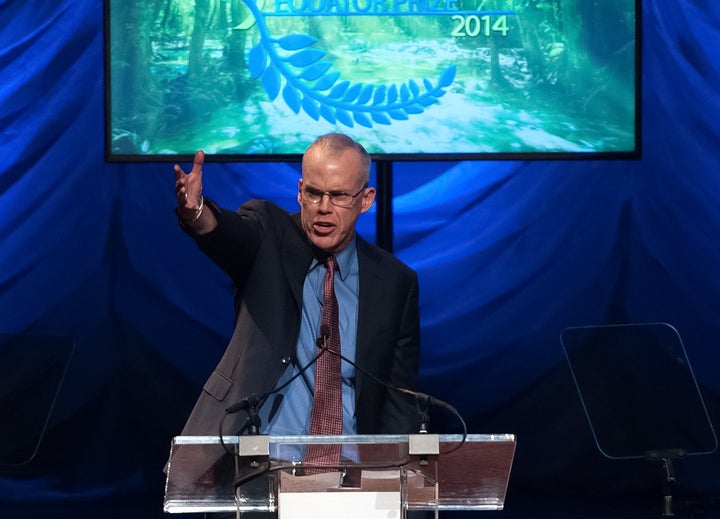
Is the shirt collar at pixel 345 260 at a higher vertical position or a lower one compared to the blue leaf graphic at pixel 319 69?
lower

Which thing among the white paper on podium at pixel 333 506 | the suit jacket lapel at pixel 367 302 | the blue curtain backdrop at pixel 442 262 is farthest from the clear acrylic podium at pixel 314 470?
the blue curtain backdrop at pixel 442 262

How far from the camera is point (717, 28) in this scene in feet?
16.5

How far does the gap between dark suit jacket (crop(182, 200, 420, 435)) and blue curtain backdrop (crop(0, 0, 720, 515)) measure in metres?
2.06

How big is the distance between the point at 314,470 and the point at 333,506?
68 millimetres

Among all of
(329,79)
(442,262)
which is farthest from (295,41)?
(442,262)

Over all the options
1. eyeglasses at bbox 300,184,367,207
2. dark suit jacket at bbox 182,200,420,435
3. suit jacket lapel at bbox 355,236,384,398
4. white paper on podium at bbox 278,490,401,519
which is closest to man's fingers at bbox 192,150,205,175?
dark suit jacket at bbox 182,200,420,435

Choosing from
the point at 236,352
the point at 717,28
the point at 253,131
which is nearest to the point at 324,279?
the point at 236,352

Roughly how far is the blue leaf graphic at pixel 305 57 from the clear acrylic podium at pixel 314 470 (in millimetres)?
2763

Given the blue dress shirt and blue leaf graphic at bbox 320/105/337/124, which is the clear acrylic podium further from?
blue leaf graphic at bbox 320/105/337/124

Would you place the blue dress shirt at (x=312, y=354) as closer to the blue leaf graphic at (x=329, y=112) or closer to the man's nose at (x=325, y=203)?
the man's nose at (x=325, y=203)

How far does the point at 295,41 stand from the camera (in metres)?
4.55

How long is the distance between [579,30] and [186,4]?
5.06 feet

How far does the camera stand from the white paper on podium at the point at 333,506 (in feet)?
6.40

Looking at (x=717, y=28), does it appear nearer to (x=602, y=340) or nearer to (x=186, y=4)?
(x=602, y=340)
